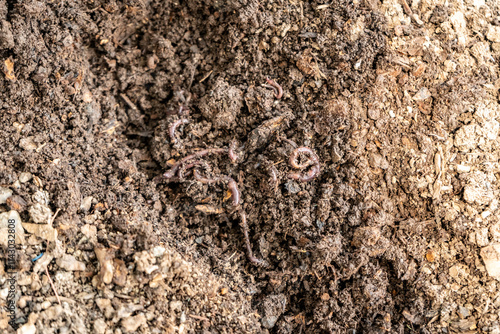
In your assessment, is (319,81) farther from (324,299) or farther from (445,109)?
(324,299)

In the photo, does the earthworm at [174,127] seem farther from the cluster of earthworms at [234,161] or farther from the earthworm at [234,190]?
the earthworm at [234,190]

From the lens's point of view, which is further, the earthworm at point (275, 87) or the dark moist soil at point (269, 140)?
the earthworm at point (275, 87)

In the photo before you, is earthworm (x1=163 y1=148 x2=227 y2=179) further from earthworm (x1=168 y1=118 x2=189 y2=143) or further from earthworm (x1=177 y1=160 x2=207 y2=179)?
earthworm (x1=168 y1=118 x2=189 y2=143)

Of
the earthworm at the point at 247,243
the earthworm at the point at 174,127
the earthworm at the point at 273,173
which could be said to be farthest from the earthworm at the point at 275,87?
the earthworm at the point at 247,243

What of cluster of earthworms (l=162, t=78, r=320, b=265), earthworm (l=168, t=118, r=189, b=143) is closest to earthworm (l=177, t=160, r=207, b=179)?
cluster of earthworms (l=162, t=78, r=320, b=265)

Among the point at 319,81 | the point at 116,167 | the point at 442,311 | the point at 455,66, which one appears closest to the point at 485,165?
the point at 455,66

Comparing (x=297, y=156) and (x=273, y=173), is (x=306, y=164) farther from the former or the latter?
(x=273, y=173)
